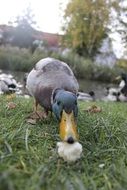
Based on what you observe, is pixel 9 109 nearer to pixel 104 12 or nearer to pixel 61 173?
pixel 61 173

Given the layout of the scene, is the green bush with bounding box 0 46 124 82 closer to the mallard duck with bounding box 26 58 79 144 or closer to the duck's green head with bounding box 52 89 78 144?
the mallard duck with bounding box 26 58 79 144

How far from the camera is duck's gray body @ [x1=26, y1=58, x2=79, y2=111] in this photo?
3432 millimetres

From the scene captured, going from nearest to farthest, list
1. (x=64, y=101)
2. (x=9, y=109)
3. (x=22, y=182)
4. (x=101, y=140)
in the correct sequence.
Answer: (x=22, y=182) → (x=64, y=101) → (x=101, y=140) → (x=9, y=109)

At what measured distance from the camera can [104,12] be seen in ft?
114

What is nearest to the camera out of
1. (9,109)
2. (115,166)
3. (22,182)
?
(22,182)

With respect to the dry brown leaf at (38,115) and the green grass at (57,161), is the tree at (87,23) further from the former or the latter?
the green grass at (57,161)

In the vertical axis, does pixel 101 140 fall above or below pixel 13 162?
below

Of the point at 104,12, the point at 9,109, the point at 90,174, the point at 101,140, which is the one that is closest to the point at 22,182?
the point at 90,174

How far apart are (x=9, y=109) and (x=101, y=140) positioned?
56.0 inches

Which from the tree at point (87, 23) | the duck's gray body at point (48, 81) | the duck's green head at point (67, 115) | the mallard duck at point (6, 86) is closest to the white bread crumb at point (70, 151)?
the duck's green head at point (67, 115)

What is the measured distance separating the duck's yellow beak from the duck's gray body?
29.9 inches

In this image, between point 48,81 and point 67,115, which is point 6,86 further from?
point 67,115

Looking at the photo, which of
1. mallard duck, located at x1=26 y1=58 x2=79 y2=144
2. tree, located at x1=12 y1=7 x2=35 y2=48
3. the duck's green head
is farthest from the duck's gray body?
tree, located at x1=12 y1=7 x2=35 y2=48

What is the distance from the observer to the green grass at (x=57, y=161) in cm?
185
